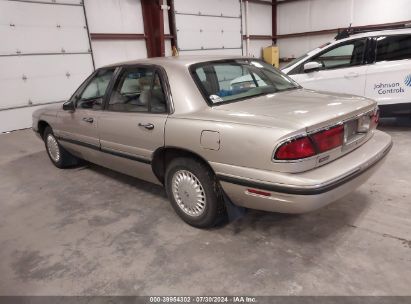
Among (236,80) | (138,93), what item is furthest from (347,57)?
(138,93)

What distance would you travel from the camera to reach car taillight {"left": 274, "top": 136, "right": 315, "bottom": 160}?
1918 mm

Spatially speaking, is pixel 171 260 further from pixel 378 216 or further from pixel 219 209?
pixel 378 216

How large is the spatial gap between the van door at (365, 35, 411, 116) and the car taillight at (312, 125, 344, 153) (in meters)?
3.29

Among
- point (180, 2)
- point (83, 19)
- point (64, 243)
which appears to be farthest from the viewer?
point (180, 2)

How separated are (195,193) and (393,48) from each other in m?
4.13

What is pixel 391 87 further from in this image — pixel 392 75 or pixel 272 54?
pixel 272 54

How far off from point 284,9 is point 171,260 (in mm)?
13756

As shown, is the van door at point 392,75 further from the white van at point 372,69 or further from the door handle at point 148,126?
the door handle at point 148,126

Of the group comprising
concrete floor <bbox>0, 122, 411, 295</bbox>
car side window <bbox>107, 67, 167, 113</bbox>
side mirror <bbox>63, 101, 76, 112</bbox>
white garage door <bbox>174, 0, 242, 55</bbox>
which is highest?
white garage door <bbox>174, 0, 242, 55</bbox>

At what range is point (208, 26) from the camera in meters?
11.0

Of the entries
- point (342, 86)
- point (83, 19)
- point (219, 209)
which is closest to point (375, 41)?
point (342, 86)

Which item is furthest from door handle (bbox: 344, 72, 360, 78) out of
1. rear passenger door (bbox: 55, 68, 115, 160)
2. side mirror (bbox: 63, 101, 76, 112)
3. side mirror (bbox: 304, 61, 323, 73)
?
side mirror (bbox: 63, 101, 76, 112)

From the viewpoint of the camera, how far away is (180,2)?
32.7 feet

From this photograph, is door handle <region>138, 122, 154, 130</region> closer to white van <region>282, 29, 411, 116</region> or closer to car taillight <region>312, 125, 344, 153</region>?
car taillight <region>312, 125, 344, 153</region>
